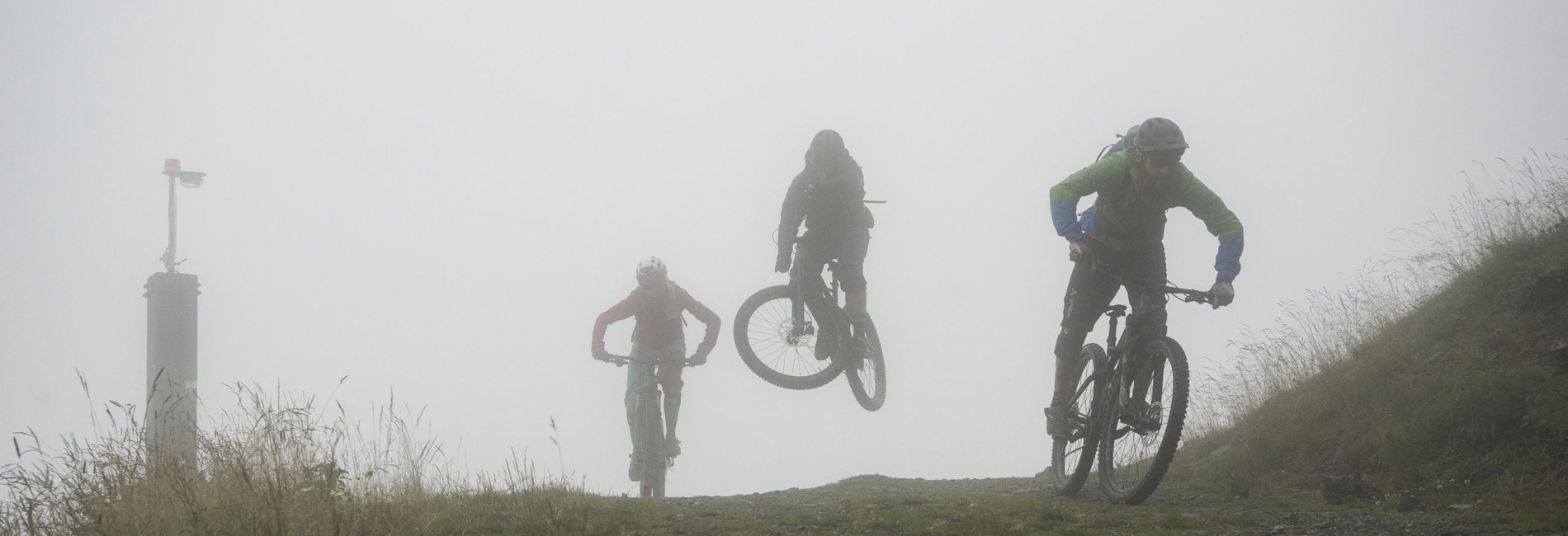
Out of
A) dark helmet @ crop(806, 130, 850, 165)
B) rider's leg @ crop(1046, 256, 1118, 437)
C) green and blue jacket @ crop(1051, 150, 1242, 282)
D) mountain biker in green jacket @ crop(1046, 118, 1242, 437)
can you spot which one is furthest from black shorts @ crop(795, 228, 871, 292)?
green and blue jacket @ crop(1051, 150, 1242, 282)

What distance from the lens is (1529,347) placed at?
633 centimetres

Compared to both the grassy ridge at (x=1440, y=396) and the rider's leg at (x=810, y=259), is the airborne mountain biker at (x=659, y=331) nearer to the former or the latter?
the rider's leg at (x=810, y=259)

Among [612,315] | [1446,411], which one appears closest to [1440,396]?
[1446,411]

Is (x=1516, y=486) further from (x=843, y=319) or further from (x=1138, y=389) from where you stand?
(x=843, y=319)

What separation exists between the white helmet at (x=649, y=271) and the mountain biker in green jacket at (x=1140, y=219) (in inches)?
164

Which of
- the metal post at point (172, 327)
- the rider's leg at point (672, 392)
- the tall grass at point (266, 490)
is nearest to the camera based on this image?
the tall grass at point (266, 490)

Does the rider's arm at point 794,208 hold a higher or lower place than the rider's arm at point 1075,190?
higher

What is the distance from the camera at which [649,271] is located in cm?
979

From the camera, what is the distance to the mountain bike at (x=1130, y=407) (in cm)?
560

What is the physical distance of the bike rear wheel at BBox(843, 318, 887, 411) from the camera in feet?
31.3

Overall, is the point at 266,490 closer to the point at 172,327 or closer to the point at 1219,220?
the point at 1219,220

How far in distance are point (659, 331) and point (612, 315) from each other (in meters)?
0.43

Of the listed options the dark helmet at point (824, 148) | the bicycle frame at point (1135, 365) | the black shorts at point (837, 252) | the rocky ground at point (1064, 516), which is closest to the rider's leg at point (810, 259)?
the black shorts at point (837, 252)

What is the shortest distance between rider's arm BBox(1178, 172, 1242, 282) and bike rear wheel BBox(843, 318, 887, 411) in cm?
378
